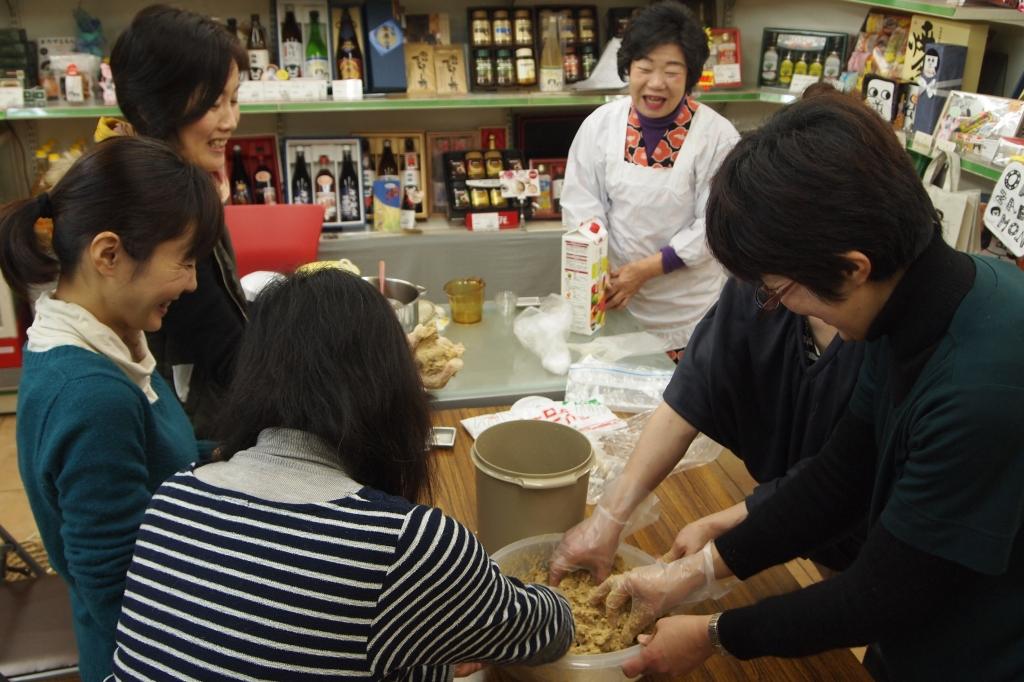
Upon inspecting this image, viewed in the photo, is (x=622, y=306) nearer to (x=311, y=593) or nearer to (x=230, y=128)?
(x=230, y=128)

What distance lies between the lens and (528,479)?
1314mm

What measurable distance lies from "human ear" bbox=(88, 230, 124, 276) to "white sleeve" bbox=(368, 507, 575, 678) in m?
0.67

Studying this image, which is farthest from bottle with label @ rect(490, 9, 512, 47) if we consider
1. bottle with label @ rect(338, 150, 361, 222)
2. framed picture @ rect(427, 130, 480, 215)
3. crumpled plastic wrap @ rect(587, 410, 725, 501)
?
crumpled plastic wrap @ rect(587, 410, 725, 501)

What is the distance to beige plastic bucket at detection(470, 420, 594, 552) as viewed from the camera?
4.35 feet

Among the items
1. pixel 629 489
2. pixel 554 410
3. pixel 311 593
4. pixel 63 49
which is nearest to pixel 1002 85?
pixel 554 410

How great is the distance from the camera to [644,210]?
10.0 ft

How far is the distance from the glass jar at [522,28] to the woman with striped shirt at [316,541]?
3482 mm

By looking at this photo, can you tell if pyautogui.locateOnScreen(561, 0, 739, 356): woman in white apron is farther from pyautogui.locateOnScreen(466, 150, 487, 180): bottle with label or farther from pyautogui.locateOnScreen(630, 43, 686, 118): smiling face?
pyautogui.locateOnScreen(466, 150, 487, 180): bottle with label

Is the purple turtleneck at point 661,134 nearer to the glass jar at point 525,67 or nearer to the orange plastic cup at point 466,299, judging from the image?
the orange plastic cup at point 466,299

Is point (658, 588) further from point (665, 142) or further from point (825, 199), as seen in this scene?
point (665, 142)

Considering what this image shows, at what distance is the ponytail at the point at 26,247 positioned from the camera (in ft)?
4.05

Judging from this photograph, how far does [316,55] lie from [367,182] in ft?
2.20

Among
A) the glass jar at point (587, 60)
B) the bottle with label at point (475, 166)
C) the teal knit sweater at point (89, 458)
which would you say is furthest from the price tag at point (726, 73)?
the teal knit sweater at point (89, 458)

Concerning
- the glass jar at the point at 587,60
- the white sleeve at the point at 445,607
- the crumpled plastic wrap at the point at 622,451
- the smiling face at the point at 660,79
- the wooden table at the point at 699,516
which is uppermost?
the glass jar at the point at 587,60
